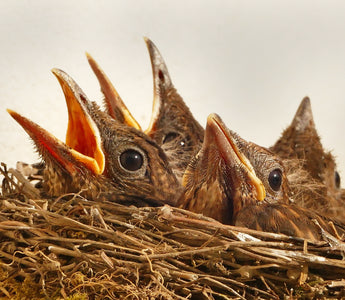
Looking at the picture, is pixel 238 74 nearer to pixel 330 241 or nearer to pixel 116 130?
pixel 116 130

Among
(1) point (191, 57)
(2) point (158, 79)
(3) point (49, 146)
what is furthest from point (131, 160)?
(1) point (191, 57)

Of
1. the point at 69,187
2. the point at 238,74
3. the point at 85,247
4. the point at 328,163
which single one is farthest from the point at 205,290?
the point at 238,74

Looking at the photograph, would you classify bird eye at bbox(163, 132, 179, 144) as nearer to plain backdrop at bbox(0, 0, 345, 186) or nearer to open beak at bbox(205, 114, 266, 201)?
plain backdrop at bbox(0, 0, 345, 186)

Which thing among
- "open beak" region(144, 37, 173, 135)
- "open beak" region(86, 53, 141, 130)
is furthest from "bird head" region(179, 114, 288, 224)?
"open beak" region(144, 37, 173, 135)

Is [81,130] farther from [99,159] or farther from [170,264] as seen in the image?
[170,264]

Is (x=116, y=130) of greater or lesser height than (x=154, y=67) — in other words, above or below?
below

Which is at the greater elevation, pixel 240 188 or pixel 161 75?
pixel 161 75

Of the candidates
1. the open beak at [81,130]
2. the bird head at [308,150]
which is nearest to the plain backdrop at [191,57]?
the bird head at [308,150]
